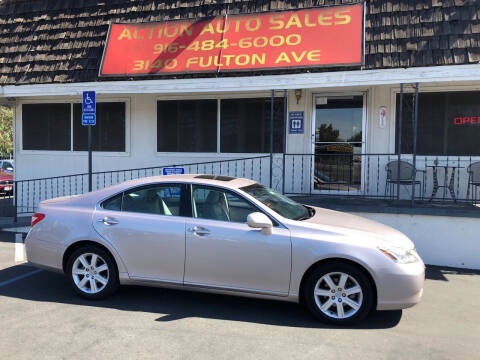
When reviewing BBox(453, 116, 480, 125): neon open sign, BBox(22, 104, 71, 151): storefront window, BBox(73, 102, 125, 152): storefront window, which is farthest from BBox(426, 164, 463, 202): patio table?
BBox(22, 104, 71, 151): storefront window

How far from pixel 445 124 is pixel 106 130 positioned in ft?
24.1

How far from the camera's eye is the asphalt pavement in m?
3.75

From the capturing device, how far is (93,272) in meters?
4.93

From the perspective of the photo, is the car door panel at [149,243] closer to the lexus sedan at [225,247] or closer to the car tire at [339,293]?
the lexus sedan at [225,247]

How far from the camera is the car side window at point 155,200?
485 cm

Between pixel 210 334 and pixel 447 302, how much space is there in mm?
2975

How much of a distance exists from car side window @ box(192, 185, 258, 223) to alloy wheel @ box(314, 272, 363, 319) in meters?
1.07

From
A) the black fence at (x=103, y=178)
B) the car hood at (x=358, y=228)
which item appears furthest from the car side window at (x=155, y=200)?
the black fence at (x=103, y=178)

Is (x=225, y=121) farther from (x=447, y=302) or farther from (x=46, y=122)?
(x=447, y=302)

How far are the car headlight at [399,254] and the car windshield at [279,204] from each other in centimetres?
96

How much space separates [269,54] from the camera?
784cm

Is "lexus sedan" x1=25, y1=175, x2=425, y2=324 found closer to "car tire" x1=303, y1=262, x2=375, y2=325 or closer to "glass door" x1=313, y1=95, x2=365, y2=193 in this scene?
"car tire" x1=303, y1=262, x2=375, y2=325

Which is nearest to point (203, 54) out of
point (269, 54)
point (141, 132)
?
point (269, 54)

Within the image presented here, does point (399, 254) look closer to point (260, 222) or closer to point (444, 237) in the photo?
point (260, 222)
